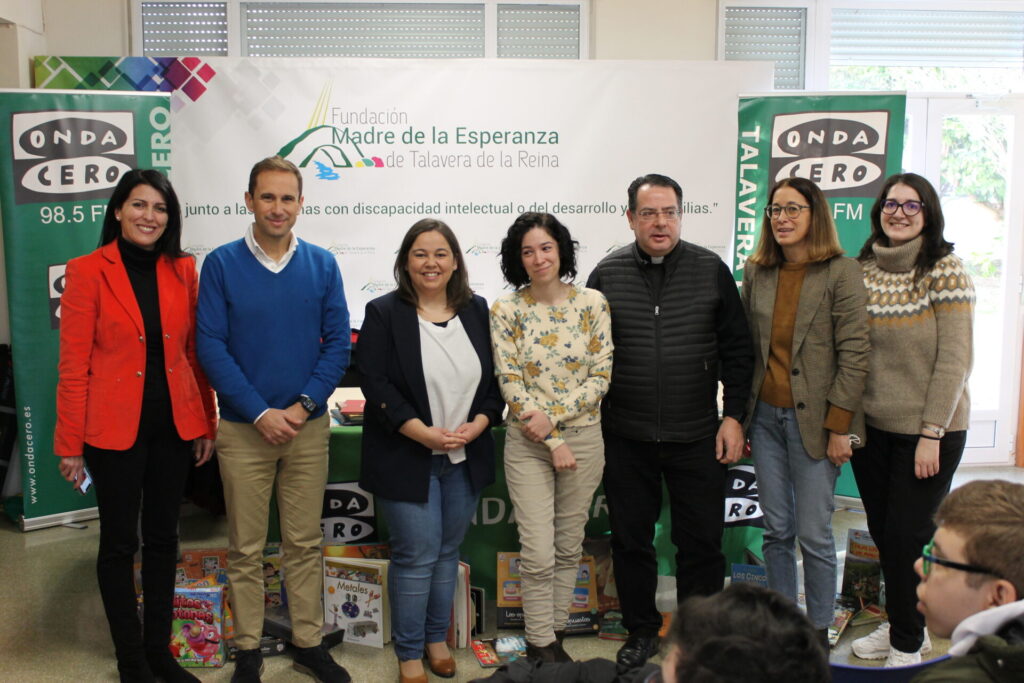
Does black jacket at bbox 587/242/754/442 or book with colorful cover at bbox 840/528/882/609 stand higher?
black jacket at bbox 587/242/754/442

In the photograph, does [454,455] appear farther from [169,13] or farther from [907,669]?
[169,13]

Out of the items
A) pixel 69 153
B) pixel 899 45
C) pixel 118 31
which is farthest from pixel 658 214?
pixel 118 31

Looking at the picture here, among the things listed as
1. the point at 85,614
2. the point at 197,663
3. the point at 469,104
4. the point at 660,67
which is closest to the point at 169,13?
the point at 469,104

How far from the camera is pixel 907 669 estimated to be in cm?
143

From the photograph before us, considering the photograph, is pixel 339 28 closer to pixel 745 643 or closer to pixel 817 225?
pixel 817 225

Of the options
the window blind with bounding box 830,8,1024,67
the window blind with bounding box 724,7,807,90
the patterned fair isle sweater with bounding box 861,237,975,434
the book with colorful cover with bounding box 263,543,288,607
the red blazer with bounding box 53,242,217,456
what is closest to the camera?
the red blazer with bounding box 53,242,217,456

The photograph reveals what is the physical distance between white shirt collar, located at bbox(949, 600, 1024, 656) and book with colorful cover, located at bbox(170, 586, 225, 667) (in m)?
2.27

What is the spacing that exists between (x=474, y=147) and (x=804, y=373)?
2518 millimetres

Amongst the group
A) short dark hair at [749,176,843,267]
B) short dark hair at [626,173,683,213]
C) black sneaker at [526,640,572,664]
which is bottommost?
black sneaker at [526,640,572,664]

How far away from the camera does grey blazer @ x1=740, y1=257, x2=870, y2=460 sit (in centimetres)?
246

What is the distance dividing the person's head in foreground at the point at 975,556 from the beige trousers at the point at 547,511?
136 centimetres

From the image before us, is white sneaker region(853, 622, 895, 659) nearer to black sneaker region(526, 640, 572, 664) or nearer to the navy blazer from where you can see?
black sneaker region(526, 640, 572, 664)

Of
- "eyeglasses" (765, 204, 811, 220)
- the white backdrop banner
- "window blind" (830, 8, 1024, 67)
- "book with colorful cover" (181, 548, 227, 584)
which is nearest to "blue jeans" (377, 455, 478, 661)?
"book with colorful cover" (181, 548, 227, 584)

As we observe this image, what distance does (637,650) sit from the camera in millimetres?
2701
